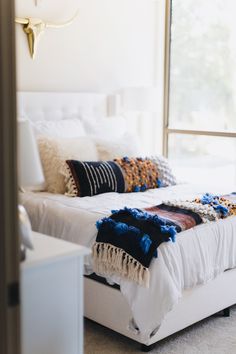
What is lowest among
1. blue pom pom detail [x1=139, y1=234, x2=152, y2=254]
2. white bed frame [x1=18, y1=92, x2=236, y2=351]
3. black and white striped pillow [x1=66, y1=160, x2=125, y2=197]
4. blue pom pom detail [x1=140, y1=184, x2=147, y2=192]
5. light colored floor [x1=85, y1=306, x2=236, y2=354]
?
light colored floor [x1=85, y1=306, x2=236, y2=354]

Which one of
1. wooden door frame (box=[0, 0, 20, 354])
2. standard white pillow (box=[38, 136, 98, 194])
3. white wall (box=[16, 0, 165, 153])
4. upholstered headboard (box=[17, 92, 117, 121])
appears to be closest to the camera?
wooden door frame (box=[0, 0, 20, 354])

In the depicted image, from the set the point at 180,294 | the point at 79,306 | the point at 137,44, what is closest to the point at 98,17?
the point at 137,44

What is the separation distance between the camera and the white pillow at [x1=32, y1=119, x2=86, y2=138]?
404 cm

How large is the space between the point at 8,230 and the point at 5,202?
0.25 ft

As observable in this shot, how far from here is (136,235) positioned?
2809mm

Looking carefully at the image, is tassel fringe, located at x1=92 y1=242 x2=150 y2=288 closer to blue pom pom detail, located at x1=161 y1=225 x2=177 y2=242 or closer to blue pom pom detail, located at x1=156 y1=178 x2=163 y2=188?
blue pom pom detail, located at x1=161 y1=225 x2=177 y2=242

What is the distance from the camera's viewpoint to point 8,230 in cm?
144

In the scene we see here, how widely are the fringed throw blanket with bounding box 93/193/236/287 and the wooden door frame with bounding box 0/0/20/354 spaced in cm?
133

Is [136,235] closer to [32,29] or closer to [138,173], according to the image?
[138,173]

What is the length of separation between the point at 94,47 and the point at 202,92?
1.16 m

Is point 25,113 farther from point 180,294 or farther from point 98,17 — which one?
point 180,294

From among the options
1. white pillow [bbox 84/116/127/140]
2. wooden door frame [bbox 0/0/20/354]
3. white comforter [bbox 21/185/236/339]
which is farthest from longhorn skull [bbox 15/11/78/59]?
wooden door frame [bbox 0/0/20/354]

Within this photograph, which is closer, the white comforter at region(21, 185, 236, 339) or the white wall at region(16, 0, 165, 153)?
the white comforter at region(21, 185, 236, 339)

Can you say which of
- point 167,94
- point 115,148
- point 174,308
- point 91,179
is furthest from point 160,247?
point 167,94
